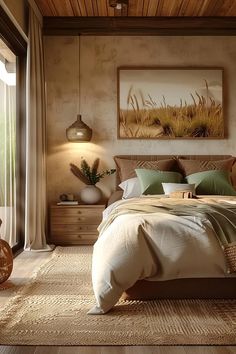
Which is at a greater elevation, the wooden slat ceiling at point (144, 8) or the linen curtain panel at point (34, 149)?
the wooden slat ceiling at point (144, 8)

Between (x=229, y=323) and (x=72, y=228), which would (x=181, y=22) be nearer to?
(x=72, y=228)

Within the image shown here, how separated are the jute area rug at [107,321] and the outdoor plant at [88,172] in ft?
8.32

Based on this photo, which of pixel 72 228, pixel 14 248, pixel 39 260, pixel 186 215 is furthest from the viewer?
pixel 72 228

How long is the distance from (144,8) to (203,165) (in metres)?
1.98

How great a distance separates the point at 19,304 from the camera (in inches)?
126

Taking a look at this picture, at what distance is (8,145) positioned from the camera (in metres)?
5.24

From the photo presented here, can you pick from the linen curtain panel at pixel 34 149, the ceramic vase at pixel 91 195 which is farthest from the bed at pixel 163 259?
the ceramic vase at pixel 91 195

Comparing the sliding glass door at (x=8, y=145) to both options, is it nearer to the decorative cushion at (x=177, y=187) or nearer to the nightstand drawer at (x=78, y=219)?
the nightstand drawer at (x=78, y=219)

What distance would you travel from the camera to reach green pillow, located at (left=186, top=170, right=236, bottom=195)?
549 centimetres

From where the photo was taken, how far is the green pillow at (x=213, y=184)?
216 inches

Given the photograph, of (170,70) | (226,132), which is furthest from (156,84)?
(226,132)

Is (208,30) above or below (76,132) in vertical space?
above

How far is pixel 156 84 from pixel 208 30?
94 cm

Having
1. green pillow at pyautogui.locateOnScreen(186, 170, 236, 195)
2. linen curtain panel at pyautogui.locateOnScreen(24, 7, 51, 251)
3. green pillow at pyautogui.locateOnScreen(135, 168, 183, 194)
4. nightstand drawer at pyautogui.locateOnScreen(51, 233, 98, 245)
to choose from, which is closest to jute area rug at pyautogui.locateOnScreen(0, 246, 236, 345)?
linen curtain panel at pyautogui.locateOnScreen(24, 7, 51, 251)
